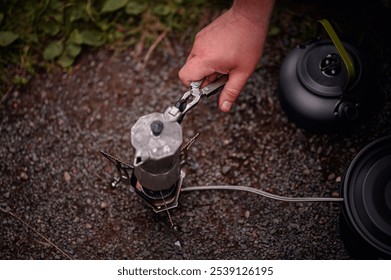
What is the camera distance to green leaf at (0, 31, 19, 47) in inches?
70.4

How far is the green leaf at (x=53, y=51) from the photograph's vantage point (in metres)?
1.80

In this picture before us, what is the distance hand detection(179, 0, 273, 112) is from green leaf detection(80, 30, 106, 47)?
0.61m

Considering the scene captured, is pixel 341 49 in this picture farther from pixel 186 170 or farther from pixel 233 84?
pixel 186 170

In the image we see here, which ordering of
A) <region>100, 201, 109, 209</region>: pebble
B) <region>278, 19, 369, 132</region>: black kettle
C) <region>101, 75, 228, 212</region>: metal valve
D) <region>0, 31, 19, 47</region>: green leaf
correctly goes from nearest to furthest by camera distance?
<region>101, 75, 228, 212</region>: metal valve → <region>278, 19, 369, 132</region>: black kettle → <region>100, 201, 109, 209</region>: pebble → <region>0, 31, 19, 47</region>: green leaf

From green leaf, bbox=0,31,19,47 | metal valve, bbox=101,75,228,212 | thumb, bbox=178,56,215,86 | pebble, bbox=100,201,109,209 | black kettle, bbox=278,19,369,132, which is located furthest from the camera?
green leaf, bbox=0,31,19,47

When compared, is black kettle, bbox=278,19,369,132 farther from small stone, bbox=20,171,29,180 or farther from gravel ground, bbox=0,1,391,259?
small stone, bbox=20,171,29,180

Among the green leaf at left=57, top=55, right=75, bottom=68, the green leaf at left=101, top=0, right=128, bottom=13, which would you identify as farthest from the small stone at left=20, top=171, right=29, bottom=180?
the green leaf at left=101, top=0, right=128, bottom=13

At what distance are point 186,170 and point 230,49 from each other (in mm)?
549

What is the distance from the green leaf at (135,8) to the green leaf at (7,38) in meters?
0.47

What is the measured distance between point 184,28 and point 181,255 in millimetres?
922

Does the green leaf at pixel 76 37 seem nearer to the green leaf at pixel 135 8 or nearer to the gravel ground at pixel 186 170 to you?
the gravel ground at pixel 186 170

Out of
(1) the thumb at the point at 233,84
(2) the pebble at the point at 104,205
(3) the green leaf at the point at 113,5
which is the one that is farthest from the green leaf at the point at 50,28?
(1) the thumb at the point at 233,84

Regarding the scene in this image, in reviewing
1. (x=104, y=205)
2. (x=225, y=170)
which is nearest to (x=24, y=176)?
(x=104, y=205)
